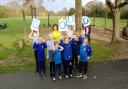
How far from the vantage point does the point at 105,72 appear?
1392 cm

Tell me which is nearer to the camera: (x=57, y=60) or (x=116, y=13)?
(x=57, y=60)

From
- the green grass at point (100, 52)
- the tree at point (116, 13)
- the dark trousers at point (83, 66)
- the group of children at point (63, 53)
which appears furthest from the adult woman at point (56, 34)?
the tree at point (116, 13)

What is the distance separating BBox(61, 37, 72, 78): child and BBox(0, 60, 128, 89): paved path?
510mm

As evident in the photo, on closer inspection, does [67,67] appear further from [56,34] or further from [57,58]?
[56,34]

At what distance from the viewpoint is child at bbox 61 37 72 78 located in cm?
1313

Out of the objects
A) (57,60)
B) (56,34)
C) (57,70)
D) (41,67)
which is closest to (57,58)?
(57,60)

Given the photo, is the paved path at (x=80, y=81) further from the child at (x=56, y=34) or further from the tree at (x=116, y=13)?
the tree at (x=116, y=13)

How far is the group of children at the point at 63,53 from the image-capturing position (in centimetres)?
1303

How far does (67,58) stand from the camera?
13195 mm

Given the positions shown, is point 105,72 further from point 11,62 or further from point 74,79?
point 11,62

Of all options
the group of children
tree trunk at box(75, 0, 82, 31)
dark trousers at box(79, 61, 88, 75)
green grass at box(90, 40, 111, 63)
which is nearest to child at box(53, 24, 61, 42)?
the group of children

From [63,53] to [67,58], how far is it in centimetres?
22

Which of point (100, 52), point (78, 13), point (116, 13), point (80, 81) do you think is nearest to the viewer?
point (80, 81)

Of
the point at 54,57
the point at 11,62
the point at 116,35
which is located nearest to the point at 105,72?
the point at 54,57
